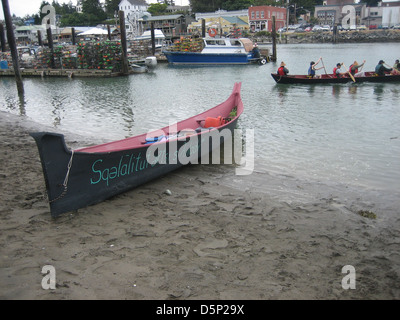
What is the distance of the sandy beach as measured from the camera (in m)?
3.92

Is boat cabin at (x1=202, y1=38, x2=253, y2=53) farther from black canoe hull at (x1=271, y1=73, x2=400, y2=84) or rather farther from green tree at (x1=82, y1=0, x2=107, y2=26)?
green tree at (x1=82, y1=0, x2=107, y2=26)

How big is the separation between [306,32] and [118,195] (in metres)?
87.7

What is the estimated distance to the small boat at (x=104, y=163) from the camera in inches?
202

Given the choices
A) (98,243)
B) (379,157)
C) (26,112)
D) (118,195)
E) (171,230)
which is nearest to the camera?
(98,243)

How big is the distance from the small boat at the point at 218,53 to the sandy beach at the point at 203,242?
3126 cm

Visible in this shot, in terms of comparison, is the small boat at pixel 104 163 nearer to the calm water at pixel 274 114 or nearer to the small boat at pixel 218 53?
the calm water at pixel 274 114

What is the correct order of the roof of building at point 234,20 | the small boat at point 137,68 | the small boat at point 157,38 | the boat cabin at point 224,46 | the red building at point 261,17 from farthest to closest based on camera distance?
the red building at point 261,17
the roof of building at point 234,20
the small boat at point 157,38
the boat cabin at point 224,46
the small boat at point 137,68

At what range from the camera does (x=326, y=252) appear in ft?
15.8

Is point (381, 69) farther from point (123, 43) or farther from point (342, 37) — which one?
point (342, 37)

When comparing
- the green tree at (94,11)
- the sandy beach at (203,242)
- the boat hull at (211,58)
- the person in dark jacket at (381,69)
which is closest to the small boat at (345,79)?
the person in dark jacket at (381,69)

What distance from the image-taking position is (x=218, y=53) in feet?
120

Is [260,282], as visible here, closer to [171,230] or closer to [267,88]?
[171,230]

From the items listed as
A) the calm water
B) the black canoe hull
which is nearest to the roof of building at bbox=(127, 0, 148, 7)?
the calm water

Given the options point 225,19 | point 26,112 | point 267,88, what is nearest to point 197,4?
point 225,19
